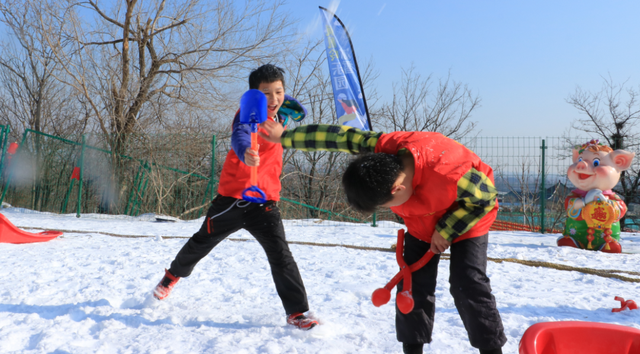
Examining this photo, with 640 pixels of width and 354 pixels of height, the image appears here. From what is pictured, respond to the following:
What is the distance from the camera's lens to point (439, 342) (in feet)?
5.98

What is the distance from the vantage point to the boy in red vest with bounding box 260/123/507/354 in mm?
1350

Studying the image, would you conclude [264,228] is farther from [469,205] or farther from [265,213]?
[469,205]

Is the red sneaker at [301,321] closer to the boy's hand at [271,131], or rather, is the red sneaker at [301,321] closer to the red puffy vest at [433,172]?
the red puffy vest at [433,172]

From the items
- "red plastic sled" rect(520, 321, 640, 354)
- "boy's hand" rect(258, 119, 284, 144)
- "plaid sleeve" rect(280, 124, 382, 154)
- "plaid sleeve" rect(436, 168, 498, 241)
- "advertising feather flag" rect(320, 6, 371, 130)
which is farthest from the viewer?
"advertising feather flag" rect(320, 6, 371, 130)

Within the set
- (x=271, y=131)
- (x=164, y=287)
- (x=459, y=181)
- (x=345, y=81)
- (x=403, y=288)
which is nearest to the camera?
(x=459, y=181)

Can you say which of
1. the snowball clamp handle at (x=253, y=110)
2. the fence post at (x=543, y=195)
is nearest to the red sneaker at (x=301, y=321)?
the snowball clamp handle at (x=253, y=110)

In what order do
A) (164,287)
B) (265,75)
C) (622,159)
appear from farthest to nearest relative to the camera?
(622,159) → (164,287) → (265,75)

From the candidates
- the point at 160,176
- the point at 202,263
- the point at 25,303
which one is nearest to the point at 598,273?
the point at 202,263

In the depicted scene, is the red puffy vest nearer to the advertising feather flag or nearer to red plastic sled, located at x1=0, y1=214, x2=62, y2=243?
red plastic sled, located at x1=0, y1=214, x2=62, y2=243

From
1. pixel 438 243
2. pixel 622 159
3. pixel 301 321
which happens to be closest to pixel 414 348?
pixel 438 243

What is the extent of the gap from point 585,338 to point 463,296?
38 centimetres

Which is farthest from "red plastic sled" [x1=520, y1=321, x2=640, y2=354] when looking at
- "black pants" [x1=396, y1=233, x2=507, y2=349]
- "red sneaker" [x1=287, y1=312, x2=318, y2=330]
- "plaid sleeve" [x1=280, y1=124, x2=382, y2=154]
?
"red sneaker" [x1=287, y1=312, x2=318, y2=330]

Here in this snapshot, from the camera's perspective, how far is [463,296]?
1.47 meters

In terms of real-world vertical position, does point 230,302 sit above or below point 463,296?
below
